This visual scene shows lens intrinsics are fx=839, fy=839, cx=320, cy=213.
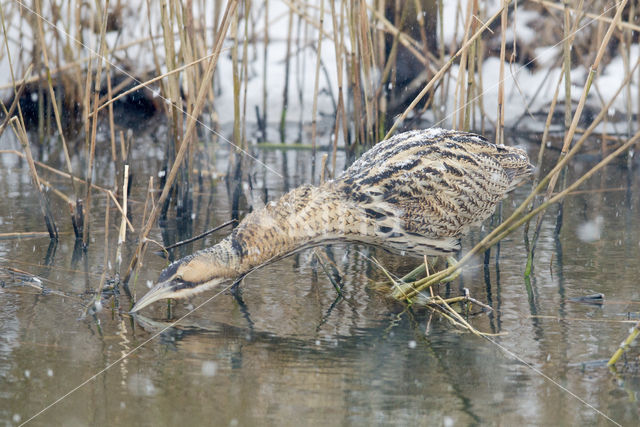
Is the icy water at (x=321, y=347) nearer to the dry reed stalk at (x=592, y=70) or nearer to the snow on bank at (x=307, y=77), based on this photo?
the dry reed stalk at (x=592, y=70)

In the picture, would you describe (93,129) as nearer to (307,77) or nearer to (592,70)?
(592,70)

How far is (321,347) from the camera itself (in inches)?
139

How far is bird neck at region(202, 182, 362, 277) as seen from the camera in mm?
3984

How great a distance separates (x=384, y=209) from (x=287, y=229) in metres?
0.56

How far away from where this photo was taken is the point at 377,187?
4363 mm

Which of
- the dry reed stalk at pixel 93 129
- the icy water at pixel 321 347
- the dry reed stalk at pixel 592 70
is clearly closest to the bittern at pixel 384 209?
the icy water at pixel 321 347

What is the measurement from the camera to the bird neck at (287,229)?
398 centimetres

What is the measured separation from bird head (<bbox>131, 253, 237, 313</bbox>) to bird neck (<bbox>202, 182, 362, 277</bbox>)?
54 mm

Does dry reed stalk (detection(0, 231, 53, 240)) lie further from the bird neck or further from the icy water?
the bird neck

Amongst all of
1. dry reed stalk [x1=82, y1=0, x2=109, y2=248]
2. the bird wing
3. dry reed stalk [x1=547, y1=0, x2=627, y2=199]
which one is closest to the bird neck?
the bird wing

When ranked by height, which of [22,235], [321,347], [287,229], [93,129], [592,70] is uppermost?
[592,70]

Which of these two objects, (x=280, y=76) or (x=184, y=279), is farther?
(x=280, y=76)

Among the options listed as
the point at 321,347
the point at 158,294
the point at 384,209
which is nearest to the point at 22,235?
the point at 158,294

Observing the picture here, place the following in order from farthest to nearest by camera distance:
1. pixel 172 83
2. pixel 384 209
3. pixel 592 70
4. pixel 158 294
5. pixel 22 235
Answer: pixel 172 83 → pixel 22 235 → pixel 384 209 → pixel 592 70 → pixel 158 294
